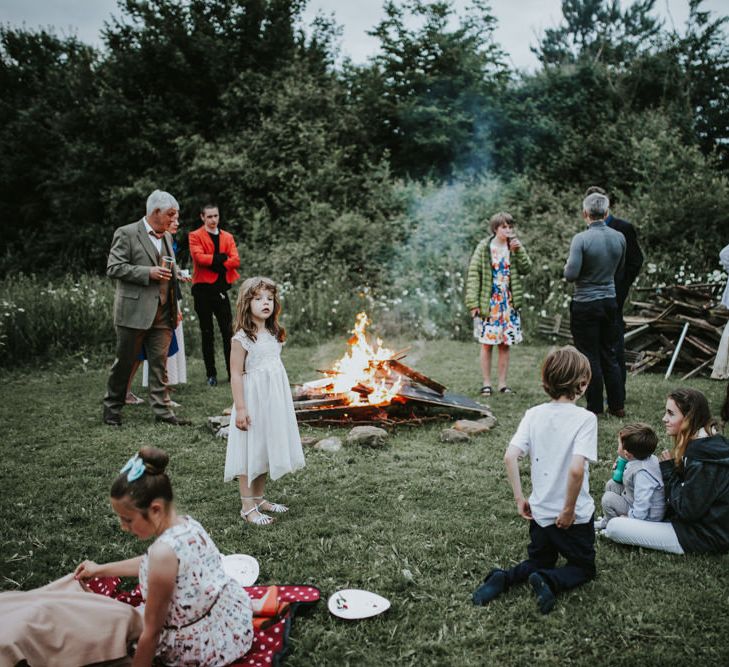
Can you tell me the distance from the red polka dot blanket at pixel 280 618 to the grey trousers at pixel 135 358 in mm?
3496

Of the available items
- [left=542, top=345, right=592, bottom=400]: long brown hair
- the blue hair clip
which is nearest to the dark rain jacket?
[left=542, top=345, right=592, bottom=400]: long brown hair

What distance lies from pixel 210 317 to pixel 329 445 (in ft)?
11.8

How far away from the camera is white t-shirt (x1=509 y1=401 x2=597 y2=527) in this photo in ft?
10.6

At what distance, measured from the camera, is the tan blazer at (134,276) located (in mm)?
6637

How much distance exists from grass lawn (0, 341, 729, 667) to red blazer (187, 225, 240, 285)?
7.06 feet

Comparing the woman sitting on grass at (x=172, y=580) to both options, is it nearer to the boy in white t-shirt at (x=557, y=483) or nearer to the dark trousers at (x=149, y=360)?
the boy in white t-shirt at (x=557, y=483)

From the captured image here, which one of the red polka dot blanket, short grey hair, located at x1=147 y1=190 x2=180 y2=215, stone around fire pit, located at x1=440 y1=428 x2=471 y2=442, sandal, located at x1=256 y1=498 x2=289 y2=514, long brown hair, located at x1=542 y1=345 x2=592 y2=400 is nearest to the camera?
the red polka dot blanket

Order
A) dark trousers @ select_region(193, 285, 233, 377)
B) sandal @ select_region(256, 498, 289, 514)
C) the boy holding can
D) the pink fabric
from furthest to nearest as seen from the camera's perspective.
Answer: dark trousers @ select_region(193, 285, 233, 377) < sandal @ select_region(256, 498, 289, 514) < the boy holding can < the pink fabric

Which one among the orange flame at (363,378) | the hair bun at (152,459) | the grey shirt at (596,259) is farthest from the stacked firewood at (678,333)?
the hair bun at (152,459)

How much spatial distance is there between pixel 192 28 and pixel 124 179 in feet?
17.4

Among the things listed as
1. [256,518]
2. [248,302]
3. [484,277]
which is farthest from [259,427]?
[484,277]

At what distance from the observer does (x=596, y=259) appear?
6441mm

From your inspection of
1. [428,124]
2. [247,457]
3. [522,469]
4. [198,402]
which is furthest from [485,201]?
[247,457]

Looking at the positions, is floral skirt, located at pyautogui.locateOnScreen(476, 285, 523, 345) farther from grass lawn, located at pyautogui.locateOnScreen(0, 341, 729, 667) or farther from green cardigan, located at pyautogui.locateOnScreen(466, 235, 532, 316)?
grass lawn, located at pyautogui.locateOnScreen(0, 341, 729, 667)
